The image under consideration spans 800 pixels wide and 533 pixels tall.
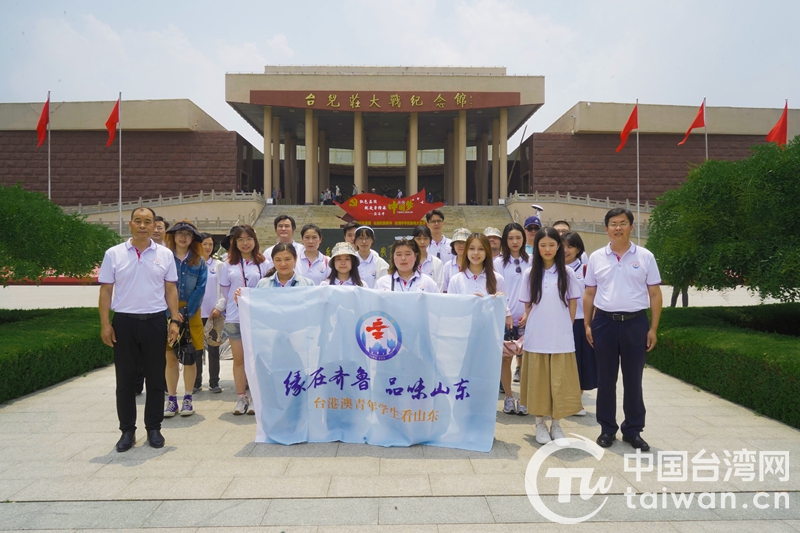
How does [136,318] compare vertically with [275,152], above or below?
below

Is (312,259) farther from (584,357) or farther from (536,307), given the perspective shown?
(584,357)

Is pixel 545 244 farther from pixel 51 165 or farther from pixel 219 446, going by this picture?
pixel 51 165

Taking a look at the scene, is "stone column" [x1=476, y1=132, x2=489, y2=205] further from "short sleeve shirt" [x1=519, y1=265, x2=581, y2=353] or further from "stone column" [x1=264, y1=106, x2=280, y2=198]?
"short sleeve shirt" [x1=519, y1=265, x2=581, y2=353]

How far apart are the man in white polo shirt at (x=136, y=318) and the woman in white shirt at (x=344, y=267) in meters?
1.26

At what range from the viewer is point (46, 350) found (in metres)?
5.60

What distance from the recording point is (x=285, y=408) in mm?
3889

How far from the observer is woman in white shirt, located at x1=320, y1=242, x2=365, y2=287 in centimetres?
435

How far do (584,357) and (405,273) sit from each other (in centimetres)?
182

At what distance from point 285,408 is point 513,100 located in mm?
27797

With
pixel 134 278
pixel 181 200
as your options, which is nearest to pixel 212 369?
→ pixel 134 278

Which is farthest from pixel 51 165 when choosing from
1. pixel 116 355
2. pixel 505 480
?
pixel 505 480

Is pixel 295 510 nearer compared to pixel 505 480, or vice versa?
pixel 295 510

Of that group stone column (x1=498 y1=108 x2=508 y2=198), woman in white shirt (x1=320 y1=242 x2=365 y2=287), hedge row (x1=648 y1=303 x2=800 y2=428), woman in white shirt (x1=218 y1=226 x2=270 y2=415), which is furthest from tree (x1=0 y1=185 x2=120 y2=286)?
stone column (x1=498 y1=108 x2=508 y2=198)

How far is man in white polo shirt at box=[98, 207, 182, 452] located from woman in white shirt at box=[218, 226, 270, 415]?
832 millimetres
